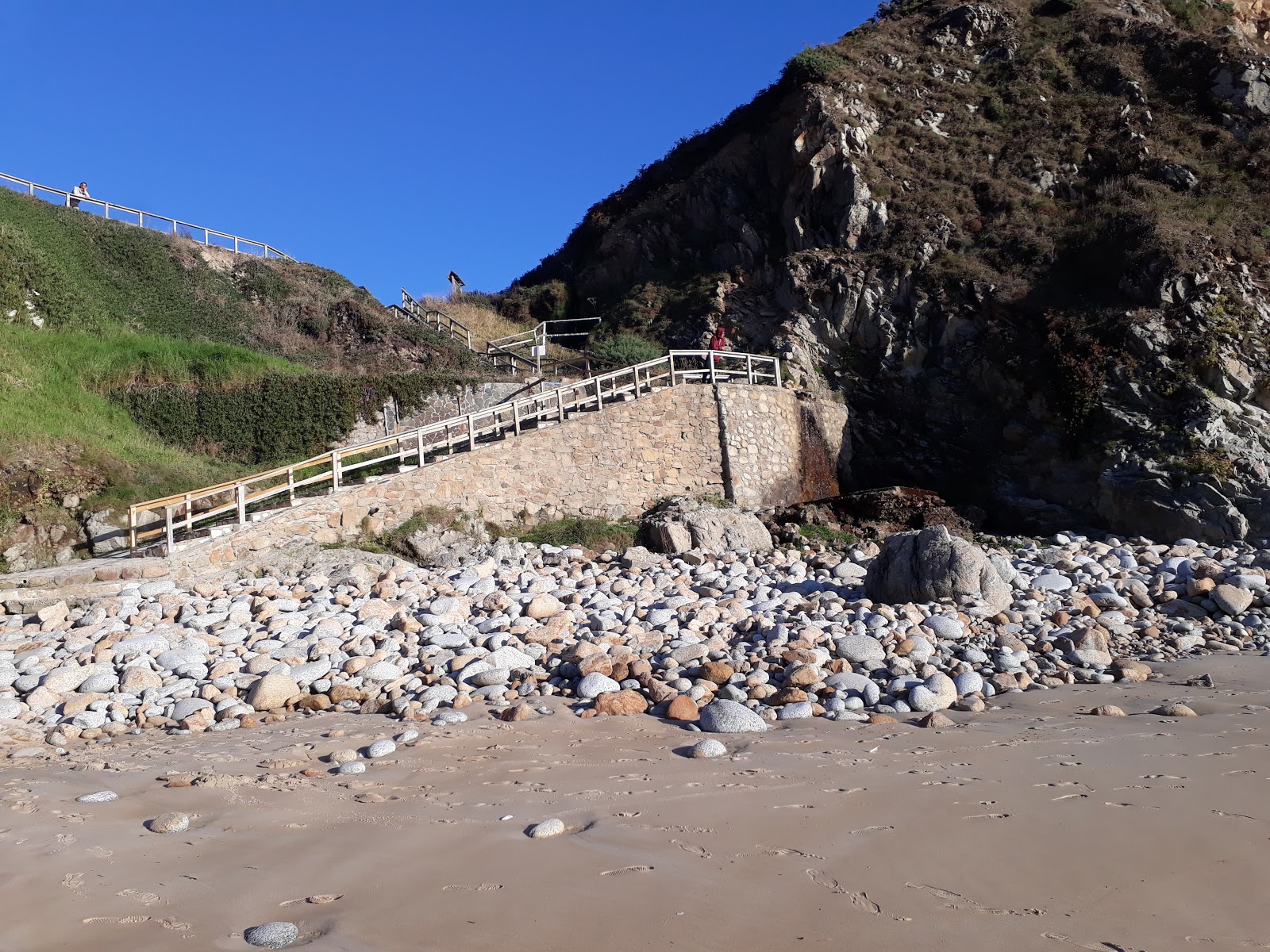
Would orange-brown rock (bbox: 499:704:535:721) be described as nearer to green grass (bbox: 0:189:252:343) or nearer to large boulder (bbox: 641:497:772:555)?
large boulder (bbox: 641:497:772:555)

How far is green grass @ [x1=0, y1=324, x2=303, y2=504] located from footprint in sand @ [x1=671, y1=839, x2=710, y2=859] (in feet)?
45.3

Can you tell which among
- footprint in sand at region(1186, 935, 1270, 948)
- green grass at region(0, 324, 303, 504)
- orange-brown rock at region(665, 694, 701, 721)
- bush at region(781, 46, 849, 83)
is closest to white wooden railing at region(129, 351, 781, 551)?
green grass at region(0, 324, 303, 504)

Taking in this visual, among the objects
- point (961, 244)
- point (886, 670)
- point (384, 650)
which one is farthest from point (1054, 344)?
point (384, 650)

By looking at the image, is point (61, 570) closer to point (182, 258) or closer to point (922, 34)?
point (182, 258)

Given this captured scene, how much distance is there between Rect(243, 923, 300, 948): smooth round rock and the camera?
303cm

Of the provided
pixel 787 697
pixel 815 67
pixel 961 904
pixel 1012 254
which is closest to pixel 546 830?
pixel 961 904

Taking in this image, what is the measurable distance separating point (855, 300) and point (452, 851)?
74.6ft

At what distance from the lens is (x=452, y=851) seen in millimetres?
4035

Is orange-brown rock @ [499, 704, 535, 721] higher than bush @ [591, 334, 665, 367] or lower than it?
lower

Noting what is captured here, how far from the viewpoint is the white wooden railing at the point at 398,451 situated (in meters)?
13.0

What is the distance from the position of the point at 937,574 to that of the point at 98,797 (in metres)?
9.67

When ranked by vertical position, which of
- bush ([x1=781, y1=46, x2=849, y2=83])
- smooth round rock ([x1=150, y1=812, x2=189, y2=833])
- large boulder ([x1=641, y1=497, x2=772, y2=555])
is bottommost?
smooth round rock ([x1=150, y1=812, x2=189, y2=833])

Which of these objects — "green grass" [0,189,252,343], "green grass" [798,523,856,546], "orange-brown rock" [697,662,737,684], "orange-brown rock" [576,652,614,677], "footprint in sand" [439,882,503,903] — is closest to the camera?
"footprint in sand" [439,882,503,903]

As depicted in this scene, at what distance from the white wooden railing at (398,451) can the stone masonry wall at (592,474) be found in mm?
376
